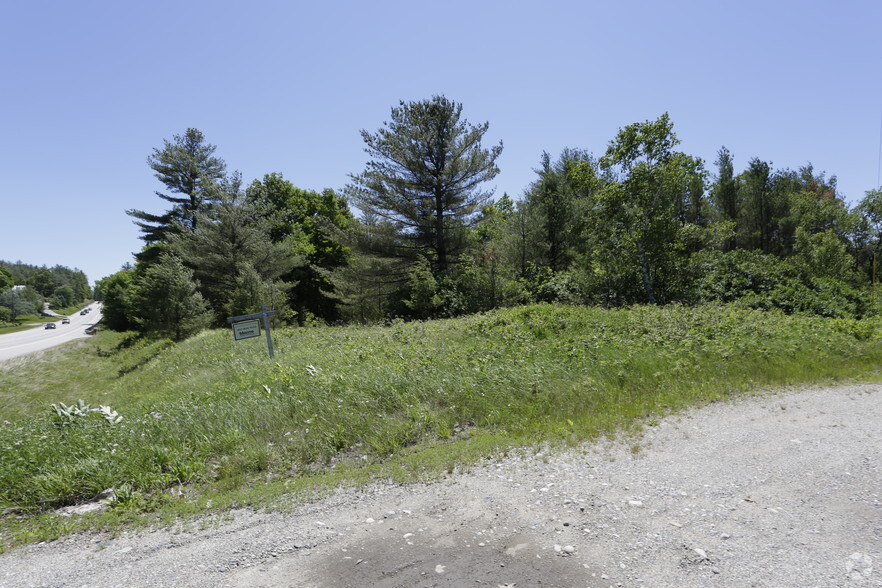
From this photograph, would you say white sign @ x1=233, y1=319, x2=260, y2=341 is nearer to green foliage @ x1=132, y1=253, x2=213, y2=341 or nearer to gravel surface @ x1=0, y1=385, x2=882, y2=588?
gravel surface @ x1=0, y1=385, x2=882, y2=588

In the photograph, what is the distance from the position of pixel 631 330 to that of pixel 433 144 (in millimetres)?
17512

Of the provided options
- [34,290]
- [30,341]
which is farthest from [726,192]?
[34,290]

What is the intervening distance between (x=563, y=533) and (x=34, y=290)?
159752 mm

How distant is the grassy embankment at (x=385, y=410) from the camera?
5.03 meters

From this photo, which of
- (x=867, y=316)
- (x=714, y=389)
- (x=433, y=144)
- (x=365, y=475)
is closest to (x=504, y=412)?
(x=365, y=475)

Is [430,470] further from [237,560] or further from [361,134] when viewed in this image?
[361,134]

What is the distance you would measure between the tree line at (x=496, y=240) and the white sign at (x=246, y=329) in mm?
11027

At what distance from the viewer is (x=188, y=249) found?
30.2 meters

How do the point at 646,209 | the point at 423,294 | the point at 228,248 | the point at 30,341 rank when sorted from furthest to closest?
the point at 30,341
the point at 228,248
the point at 423,294
the point at 646,209

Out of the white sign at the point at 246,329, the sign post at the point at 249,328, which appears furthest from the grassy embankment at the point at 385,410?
the white sign at the point at 246,329

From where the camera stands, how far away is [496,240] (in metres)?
24.2

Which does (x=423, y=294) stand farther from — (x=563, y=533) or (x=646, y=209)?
(x=563, y=533)

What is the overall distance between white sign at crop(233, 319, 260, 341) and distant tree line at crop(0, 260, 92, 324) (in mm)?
99371

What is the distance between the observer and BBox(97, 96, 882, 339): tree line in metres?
18.3
